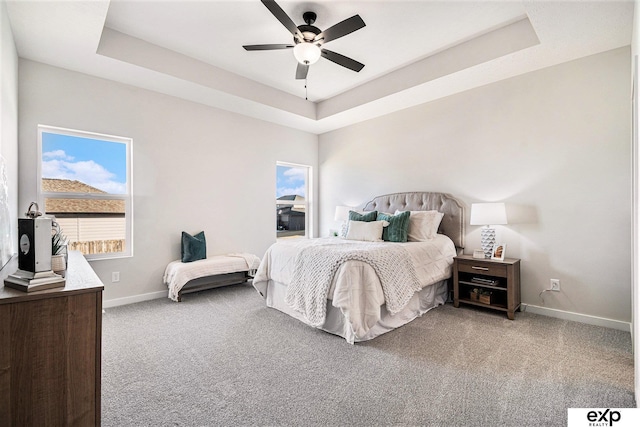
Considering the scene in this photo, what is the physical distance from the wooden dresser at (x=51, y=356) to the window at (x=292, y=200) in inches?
160

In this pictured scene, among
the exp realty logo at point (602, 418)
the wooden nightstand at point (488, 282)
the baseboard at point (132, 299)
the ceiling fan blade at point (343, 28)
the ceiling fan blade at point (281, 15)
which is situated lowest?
the exp realty logo at point (602, 418)

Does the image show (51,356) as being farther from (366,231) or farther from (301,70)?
(366,231)

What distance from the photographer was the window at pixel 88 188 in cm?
326

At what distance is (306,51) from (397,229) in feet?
7.14

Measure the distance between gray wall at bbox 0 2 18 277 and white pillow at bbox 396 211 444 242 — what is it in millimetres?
3543

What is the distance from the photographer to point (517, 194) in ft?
11.3

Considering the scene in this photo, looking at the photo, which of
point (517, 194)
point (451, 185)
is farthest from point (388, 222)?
point (517, 194)

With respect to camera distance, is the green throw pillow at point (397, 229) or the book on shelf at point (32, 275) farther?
the green throw pillow at point (397, 229)

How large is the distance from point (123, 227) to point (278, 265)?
205cm

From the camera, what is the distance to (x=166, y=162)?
13.0 ft

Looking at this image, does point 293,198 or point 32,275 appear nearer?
point 32,275

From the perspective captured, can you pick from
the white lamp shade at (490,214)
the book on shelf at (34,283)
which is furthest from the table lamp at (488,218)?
the book on shelf at (34,283)

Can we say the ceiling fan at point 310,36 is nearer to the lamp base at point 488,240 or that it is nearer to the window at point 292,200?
the lamp base at point 488,240


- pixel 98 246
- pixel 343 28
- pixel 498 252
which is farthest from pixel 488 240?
pixel 98 246
